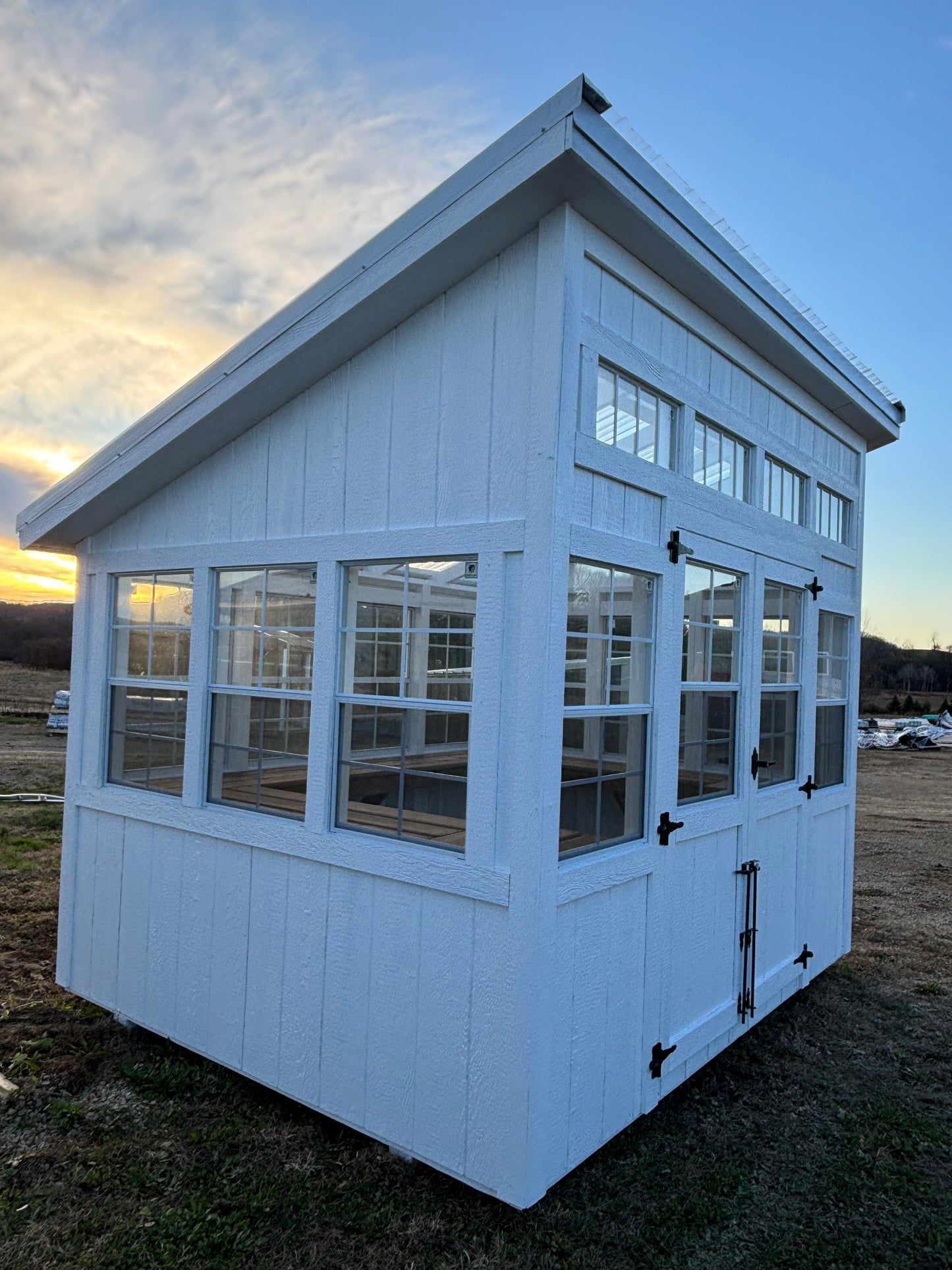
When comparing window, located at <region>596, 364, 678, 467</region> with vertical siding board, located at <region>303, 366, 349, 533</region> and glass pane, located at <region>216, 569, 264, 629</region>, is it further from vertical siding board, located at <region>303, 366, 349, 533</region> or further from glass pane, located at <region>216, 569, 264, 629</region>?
glass pane, located at <region>216, 569, 264, 629</region>

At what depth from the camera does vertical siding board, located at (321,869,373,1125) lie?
3.53 m

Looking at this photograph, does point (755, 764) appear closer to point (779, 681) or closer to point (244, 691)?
point (779, 681)

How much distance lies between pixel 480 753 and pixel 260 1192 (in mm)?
2028

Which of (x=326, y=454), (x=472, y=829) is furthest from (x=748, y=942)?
(x=326, y=454)

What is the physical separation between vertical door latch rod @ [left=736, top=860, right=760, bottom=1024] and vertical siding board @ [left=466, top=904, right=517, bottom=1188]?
211 centimetres

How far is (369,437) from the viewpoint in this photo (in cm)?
374

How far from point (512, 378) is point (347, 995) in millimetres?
2824

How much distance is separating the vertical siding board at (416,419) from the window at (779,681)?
2.46 m

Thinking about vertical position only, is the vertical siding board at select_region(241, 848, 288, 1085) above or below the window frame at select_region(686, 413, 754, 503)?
below

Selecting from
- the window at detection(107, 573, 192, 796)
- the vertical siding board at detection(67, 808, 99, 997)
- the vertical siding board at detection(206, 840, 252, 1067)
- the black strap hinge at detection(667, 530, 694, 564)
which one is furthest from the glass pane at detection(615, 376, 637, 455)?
the vertical siding board at detection(67, 808, 99, 997)

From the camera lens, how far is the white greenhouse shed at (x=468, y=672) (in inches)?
122

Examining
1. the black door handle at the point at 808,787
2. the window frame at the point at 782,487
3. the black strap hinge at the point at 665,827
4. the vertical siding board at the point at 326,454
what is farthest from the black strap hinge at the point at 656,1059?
the window frame at the point at 782,487

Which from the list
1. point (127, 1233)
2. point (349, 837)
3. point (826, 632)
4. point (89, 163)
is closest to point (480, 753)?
point (349, 837)

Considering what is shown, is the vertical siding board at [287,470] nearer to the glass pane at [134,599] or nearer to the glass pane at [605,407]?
the glass pane at [134,599]
